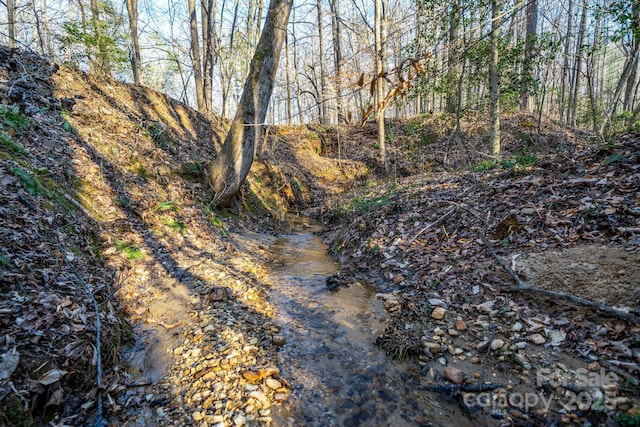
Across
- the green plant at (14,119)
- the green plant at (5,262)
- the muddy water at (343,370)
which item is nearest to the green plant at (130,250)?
the green plant at (5,262)

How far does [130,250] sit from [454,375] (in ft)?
15.1

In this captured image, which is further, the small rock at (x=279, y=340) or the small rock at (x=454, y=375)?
the small rock at (x=279, y=340)

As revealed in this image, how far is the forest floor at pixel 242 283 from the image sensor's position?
2336 mm

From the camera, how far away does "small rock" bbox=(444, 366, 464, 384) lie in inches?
104

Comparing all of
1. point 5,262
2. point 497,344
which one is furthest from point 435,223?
point 5,262

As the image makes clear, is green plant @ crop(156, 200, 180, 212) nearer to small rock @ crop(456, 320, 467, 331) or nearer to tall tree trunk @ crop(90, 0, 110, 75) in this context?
small rock @ crop(456, 320, 467, 331)

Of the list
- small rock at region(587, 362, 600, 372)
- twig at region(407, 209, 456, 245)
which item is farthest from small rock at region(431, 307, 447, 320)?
twig at region(407, 209, 456, 245)

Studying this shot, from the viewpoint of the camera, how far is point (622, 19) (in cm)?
562

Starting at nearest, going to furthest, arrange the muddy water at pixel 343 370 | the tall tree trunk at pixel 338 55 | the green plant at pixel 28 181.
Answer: the muddy water at pixel 343 370 < the green plant at pixel 28 181 < the tall tree trunk at pixel 338 55

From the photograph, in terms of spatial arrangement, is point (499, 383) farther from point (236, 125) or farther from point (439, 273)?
point (236, 125)

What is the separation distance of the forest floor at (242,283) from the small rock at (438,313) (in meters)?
0.01

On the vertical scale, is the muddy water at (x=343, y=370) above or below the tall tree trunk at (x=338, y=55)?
below

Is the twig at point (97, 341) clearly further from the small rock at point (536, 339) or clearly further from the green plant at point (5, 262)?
the small rock at point (536, 339)

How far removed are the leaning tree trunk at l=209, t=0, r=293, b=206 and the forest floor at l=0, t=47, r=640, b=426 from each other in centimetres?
73
